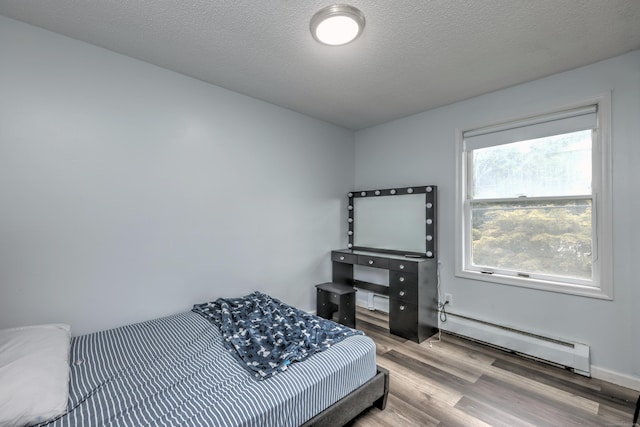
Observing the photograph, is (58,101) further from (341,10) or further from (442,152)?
(442,152)

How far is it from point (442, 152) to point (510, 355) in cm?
217

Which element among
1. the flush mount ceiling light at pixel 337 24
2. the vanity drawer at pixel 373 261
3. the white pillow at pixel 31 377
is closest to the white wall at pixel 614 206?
the vanity drawer at pixel 373 261

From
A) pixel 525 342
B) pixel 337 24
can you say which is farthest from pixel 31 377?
pixel 525 342

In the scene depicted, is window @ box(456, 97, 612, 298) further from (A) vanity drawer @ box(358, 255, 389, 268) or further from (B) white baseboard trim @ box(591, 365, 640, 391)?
(A) vanity drawer @ box(358, 255, 389, 268)

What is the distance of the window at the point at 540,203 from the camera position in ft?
7.34

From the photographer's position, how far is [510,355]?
8.33 ft

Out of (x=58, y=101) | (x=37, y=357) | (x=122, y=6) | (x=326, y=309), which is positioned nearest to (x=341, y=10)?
(x=122, y=6)

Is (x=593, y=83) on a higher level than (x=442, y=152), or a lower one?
higher

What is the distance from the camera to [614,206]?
2.13 m

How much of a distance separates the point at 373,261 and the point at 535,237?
160cm

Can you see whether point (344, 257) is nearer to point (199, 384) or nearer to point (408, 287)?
point (408, 287)

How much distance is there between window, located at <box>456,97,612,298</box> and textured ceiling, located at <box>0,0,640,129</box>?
Result: 0.52 m

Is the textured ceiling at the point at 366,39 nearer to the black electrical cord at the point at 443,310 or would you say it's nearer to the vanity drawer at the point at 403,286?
the vanity drawer at the point at 403,286

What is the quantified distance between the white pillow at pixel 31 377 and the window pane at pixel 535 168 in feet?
11.6
